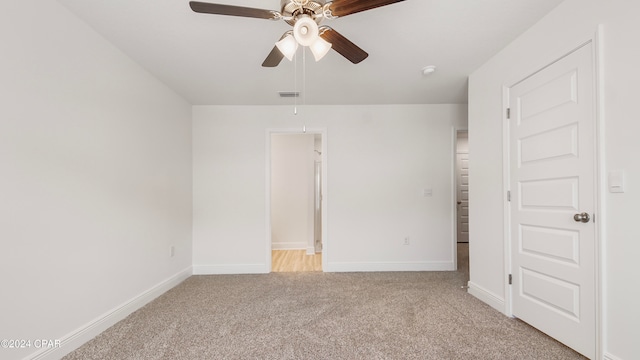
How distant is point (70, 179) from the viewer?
180 cm

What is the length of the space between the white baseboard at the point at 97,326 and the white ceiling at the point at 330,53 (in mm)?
2154

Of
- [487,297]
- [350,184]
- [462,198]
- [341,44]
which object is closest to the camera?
[341,44]

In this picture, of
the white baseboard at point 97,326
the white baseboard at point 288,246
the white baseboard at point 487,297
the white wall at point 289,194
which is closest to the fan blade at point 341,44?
the white baseboard at point 487,297

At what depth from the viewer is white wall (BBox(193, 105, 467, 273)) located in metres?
3.67

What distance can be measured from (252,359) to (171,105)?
9.13 feet

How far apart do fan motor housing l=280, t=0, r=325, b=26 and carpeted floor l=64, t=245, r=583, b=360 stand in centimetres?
203

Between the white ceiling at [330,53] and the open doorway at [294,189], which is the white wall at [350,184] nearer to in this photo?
the white ceiling at [330,53]

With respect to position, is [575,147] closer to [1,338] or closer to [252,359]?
[252,359]

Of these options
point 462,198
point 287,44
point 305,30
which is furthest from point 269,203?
point 462,198

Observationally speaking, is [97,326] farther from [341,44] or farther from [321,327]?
[341,44]

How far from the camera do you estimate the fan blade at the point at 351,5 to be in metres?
1.33

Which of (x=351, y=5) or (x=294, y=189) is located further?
(x=294, y=189)

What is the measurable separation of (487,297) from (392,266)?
4.25 ft

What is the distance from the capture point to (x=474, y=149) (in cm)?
272
